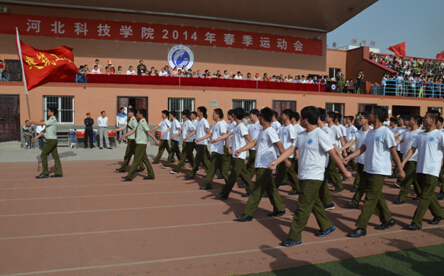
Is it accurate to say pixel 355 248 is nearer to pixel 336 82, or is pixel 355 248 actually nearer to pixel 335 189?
pixel 335 189

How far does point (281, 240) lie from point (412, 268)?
1.73 metres

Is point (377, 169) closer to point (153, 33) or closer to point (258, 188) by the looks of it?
point (258, 188)

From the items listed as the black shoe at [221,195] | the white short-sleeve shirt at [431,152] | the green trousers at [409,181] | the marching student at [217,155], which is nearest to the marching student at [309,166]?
the white short-sleeve shirt at [431,152]

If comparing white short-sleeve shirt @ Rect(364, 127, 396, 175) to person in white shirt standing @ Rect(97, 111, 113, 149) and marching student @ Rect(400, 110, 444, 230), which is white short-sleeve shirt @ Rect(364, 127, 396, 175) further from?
person in white shirt standing @ Rect(97, 111, 113, 149)

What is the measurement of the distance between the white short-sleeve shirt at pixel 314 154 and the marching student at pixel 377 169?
3.38 feet

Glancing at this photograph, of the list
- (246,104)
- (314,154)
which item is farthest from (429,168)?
(246,104)

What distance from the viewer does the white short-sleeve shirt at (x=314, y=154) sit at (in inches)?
195

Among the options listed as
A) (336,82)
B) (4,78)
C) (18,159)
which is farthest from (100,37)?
(336,82)

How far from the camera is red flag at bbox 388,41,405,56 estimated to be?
33625 mm

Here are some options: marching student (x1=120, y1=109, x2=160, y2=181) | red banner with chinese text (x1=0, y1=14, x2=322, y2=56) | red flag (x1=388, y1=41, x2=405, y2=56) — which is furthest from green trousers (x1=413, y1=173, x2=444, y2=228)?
red flag (x1=388, y1=41, x2=405, y2=56)

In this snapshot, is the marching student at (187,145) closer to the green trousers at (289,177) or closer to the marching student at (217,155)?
the marching student at (217,155)

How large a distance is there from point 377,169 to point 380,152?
303 millimetres

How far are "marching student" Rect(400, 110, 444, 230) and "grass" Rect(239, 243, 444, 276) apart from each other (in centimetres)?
113

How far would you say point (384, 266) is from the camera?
429 centimetres
